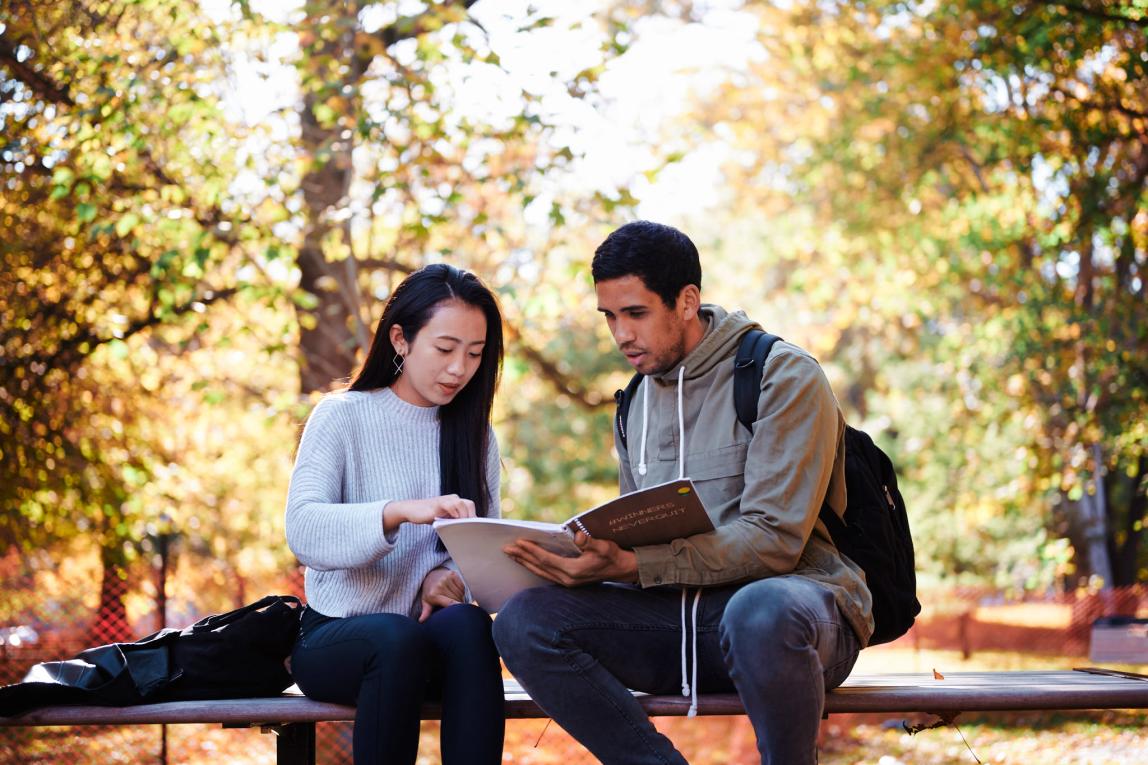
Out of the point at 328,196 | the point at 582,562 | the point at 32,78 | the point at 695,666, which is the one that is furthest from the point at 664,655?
the point at 32,78

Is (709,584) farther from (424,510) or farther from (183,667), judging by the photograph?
(183,667)

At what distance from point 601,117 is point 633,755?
4.73m

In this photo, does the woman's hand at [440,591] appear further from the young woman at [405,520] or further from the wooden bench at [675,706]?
the wooden bench at [675,706]

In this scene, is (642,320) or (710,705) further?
(642,320)

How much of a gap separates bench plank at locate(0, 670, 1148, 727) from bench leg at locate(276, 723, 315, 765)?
0.36 ft

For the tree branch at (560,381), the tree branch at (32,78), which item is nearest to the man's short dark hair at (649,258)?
the tree branch at (32,78)

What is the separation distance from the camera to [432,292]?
3416mm

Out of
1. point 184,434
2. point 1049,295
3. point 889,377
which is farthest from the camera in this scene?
point 889,377

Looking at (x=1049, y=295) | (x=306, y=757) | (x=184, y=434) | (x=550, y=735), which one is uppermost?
(x=1049, y=295)

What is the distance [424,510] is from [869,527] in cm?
118

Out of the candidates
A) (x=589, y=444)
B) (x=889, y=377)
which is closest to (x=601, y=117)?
(x=589, y=444)

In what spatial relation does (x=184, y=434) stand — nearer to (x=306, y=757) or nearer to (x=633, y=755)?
(x=306, y=757)

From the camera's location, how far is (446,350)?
3383 mm

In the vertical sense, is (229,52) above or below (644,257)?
above
